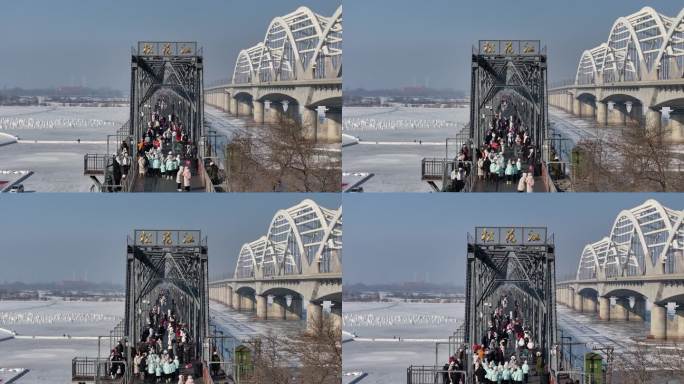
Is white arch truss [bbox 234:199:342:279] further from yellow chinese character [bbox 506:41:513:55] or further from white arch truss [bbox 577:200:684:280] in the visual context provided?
yellow chinese character [bbox 506:41:513:55]

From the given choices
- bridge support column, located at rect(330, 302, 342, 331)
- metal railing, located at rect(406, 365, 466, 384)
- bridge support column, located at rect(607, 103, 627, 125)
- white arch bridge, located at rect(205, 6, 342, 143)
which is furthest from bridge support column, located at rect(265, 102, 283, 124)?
bridge support column, located at rect(607, 103, 627, 125)

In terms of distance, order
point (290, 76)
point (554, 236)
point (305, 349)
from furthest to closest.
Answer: point (290, 76)
point (305, 349)
point (554, 236)

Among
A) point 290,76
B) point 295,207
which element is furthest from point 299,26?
point 295,207

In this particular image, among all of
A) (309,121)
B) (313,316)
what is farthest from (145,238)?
(309,121)

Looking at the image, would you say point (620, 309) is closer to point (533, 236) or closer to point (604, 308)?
point (604, 308)

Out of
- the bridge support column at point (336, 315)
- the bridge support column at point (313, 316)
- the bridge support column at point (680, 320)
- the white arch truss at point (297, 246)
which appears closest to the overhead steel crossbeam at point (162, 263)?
the bridge support column at point (313, 316)

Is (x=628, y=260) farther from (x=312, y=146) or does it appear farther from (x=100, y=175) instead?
(x=100, y=175)
